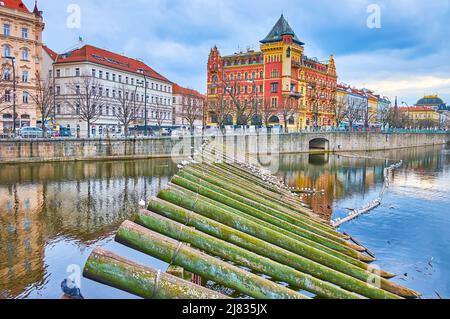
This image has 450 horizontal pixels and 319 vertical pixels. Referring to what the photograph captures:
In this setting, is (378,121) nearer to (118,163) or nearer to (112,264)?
(118,163)

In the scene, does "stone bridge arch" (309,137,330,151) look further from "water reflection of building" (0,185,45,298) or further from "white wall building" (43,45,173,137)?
"water reflection of building" (0,185,45,298)

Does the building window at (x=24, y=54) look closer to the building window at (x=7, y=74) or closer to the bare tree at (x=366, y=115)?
the building window at (x=7, y=74)

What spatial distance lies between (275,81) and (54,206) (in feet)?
222

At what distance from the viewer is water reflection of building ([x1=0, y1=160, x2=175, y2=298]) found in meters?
12.8

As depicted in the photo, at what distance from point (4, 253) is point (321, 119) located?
296 feet

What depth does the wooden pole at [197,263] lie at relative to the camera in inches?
207

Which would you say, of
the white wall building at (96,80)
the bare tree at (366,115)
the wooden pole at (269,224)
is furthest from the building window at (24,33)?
the bare tree at (366,115)

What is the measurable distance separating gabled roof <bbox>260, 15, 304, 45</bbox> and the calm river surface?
1941 inches

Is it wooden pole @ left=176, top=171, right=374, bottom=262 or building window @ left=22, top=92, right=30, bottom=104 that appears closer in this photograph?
wooden pole @ left=176, top=171, right=374, bottom=262

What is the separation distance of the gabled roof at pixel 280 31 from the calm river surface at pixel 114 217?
4929 centimetres

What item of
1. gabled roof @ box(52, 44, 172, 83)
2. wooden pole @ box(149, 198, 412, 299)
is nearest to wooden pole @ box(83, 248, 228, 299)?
wooden pole @ box(149, 198, 412, 299)

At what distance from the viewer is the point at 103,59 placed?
69125 mm

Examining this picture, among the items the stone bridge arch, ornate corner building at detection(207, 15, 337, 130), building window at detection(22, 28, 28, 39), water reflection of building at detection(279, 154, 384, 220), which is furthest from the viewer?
ornate corner building at detection(207, 15, 337, 130)
